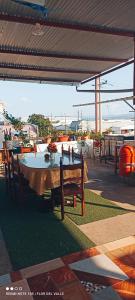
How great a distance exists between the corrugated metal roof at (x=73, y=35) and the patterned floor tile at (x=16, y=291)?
13.6 ft

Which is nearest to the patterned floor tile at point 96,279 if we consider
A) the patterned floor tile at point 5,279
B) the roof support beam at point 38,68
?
the patterned floor tile at point 5,279

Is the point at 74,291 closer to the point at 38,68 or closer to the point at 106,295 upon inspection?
the point at 106,295

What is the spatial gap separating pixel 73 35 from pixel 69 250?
15.1ft

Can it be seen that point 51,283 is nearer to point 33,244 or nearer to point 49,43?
point 33,244

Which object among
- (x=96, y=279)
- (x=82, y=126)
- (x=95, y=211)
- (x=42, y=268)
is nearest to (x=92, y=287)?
(x=96, y=279)

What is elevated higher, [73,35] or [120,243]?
[73,35]

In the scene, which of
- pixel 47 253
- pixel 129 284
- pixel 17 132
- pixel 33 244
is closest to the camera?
pixel 129 284

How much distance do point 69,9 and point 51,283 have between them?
14.2ft

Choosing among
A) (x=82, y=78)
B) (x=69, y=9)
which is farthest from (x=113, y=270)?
(x=82, y=78)

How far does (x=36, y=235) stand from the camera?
3873mm

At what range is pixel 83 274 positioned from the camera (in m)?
2.88

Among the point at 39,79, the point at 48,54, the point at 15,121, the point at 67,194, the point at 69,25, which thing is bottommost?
the point at 67,194

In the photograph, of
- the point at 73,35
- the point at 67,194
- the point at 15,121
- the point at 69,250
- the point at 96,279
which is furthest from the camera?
the point at 15,121

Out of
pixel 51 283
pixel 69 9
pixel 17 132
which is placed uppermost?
pixel 69 9
